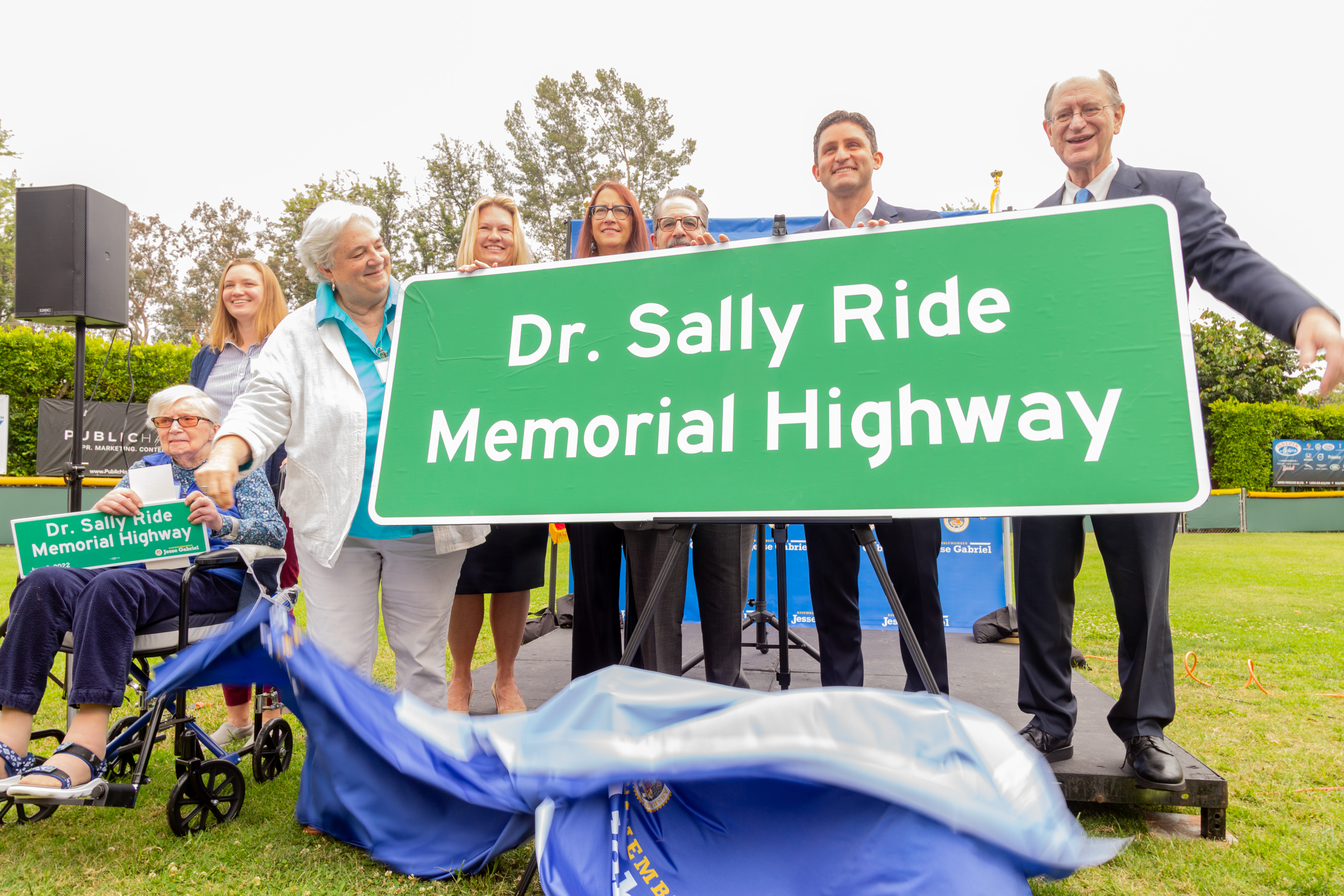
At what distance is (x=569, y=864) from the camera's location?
1588 millimetres

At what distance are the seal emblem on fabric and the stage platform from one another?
1224 mm

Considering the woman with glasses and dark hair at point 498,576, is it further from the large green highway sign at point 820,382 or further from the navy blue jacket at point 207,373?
the navy blue jacket at point 207,373

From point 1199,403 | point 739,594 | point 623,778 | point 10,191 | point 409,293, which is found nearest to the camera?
point 623,778

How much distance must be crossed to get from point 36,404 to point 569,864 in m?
18.0

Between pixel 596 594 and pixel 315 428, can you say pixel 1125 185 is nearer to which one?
pixel 596 594

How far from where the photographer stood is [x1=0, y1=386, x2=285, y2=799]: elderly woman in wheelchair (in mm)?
2193

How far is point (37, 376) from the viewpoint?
1481 cm

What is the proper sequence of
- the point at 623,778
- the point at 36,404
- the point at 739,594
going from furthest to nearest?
1. the point at 36,404
2. the point at 739,594
3. the point at 623,778

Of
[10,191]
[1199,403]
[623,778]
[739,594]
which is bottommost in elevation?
[623,778]

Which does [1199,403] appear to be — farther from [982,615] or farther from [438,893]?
[982,615]

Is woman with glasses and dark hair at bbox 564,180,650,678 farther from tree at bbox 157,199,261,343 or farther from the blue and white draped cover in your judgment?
tree at bbox 157,199,261,343

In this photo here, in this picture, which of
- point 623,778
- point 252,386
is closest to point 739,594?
point 623,778

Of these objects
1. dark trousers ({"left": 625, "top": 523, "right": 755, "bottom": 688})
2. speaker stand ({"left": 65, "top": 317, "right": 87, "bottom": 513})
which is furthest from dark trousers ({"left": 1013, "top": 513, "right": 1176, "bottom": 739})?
speaker stand ({"left": 65, "top": 317, "right": 87, "bottom": 513})

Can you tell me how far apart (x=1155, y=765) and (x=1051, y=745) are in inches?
10.7
